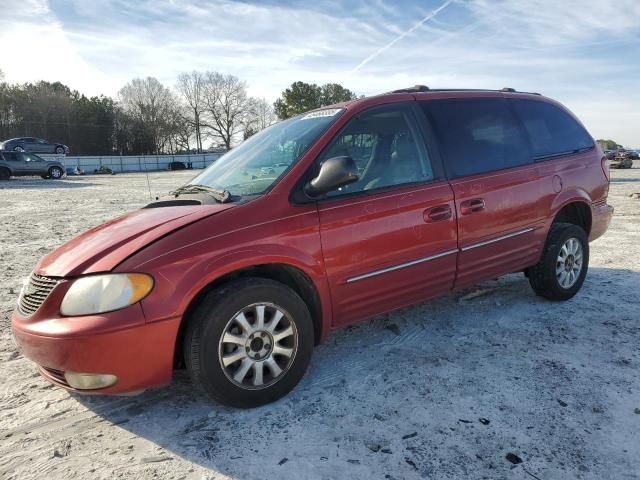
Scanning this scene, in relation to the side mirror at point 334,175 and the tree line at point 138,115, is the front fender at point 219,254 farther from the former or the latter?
the tree line at point 138,115

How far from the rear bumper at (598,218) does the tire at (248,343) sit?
3.17 metres

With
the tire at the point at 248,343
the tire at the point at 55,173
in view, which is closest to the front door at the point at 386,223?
the tire at the point at 248,343

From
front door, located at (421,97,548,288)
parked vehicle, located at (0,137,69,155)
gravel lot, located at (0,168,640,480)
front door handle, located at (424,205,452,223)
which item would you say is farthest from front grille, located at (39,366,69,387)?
parked vehicle, located at (0,137,69,155)

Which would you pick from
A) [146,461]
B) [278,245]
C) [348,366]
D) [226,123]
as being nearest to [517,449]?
[348,366]

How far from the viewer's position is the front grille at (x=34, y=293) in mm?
2445

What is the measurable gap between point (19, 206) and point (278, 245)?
12507mm

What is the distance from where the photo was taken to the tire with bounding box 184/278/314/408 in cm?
242

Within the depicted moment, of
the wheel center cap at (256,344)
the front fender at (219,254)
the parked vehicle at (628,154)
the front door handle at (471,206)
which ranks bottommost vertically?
the wheel center cap at (256,344)

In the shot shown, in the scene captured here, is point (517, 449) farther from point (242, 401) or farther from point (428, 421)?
point (242, 401)

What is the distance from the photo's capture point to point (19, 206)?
40.4 ft

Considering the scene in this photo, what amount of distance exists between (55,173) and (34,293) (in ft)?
94.3

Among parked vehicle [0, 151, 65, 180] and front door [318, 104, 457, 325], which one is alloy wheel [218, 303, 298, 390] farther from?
parked vehicle [0, 151, 65, 180]

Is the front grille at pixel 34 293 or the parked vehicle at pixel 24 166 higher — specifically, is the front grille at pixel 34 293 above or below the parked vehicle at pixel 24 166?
below

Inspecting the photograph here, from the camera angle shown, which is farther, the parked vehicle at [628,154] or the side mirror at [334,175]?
the parked vehicle at [628,154]
